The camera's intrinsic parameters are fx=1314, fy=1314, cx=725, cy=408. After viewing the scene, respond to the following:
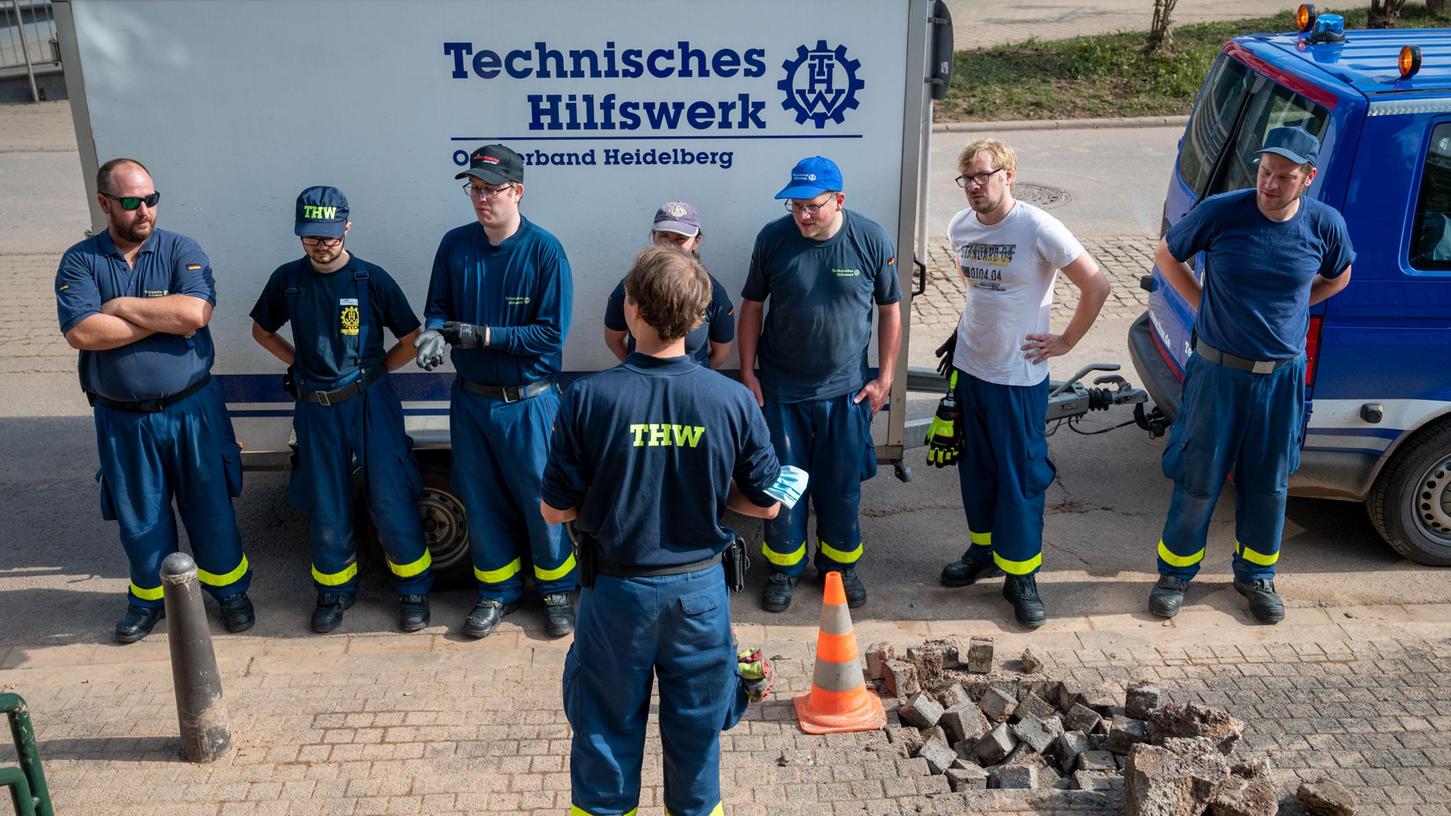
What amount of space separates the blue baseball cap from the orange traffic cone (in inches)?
59.7

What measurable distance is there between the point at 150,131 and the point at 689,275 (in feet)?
10.1

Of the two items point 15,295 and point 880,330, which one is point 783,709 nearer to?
point 880,330

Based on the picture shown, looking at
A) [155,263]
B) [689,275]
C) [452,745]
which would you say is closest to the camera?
[689,275]

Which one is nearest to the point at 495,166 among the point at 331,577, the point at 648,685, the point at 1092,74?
the point at 331,577

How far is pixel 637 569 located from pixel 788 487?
51 centimetres

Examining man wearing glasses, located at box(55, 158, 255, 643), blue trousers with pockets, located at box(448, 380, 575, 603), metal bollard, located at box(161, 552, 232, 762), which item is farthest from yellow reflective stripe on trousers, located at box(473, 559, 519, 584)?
metal bollard, located at box(161, 552, 232, 762)

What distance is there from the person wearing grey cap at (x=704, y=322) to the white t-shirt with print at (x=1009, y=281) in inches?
42.3

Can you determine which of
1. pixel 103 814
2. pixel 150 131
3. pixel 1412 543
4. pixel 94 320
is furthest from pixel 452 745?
pixel 1412 543

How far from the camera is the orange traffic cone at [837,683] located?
196 inches

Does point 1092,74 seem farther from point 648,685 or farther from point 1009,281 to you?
point 648,685

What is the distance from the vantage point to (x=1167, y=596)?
5.99m

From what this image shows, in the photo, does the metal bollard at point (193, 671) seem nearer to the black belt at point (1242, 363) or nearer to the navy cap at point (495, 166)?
the navy cap at point (495, 166)

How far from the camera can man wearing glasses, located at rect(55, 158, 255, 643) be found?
5207 millimetres

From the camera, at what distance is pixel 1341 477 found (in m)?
6.12
